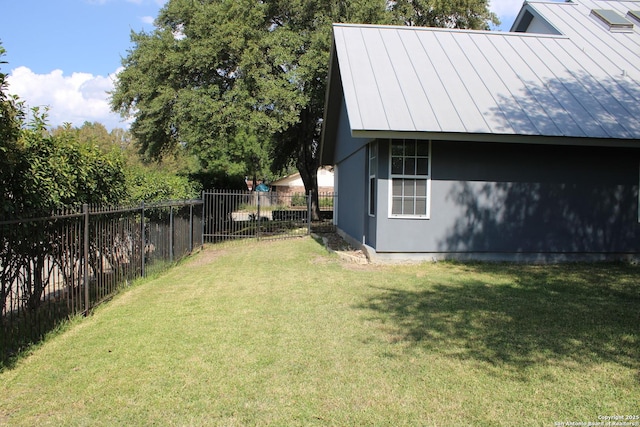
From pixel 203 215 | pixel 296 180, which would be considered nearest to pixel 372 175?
pixel 203 215

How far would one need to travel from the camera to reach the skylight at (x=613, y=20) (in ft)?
48.1

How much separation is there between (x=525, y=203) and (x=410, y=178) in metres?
2.79

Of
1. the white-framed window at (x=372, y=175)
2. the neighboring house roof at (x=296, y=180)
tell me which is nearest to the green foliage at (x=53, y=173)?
the white-framed window at (x=372, y=175)

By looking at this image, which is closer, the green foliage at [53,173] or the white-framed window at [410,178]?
the green foliage at [53,173]

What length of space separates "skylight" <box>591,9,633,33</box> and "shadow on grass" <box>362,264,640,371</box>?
9351mm

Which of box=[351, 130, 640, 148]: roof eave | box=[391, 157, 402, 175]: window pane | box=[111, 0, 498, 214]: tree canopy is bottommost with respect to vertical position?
box=[391, 157, 402, 175]: window pane

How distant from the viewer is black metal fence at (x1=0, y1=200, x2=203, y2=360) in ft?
17.1

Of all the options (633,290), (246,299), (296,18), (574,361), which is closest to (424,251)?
(633,290)

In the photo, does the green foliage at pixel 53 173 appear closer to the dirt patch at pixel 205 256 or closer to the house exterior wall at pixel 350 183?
the dirt patch at pixel 205 256

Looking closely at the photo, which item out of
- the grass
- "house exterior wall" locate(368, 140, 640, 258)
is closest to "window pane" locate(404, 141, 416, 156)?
"house exterior wall" locate(368, 140, 640, 258)

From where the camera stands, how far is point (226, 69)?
18953 millimetres

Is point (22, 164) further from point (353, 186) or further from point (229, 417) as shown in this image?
point (353, 186)

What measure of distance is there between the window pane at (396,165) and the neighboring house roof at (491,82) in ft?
2.70

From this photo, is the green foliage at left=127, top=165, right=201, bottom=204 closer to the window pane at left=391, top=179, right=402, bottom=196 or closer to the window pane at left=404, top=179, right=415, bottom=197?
the window pane at left=391, top=179, right=402, bottom=196
